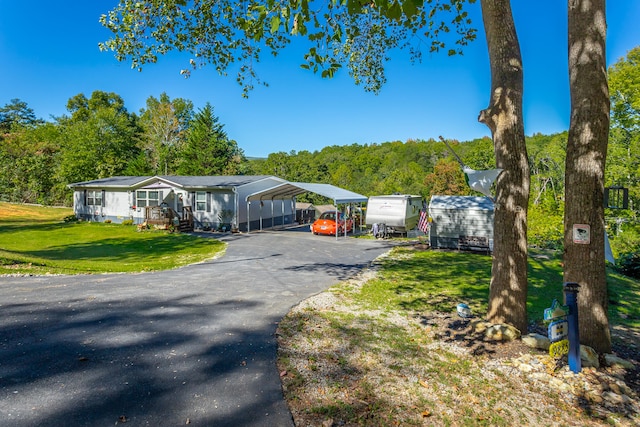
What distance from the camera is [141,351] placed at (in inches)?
165

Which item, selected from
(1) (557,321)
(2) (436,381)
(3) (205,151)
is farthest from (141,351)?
(3) (205,151)

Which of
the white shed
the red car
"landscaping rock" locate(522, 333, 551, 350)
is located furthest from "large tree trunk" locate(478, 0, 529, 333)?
the red car

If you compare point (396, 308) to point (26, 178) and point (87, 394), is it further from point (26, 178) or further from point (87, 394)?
point (26, 178)

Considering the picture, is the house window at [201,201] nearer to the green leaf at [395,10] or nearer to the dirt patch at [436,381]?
the dirt patch at [436,381]

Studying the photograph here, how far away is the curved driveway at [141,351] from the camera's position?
3.04 m

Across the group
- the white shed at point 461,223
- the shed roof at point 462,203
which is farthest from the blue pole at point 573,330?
the shed roof at point 462,203

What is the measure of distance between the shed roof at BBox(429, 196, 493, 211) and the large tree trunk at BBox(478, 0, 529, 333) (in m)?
10.7

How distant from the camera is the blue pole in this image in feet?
12.9

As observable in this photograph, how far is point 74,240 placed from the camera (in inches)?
707

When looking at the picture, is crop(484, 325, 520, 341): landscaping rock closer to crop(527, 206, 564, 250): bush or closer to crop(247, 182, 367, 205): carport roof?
crop(247, 182, 367, 205): carport roof

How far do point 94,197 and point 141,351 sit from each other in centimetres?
2699

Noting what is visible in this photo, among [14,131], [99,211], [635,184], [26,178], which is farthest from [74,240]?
[14,131]

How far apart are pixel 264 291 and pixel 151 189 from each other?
19.2m

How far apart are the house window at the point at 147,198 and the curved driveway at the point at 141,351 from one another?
16103 millimetres
